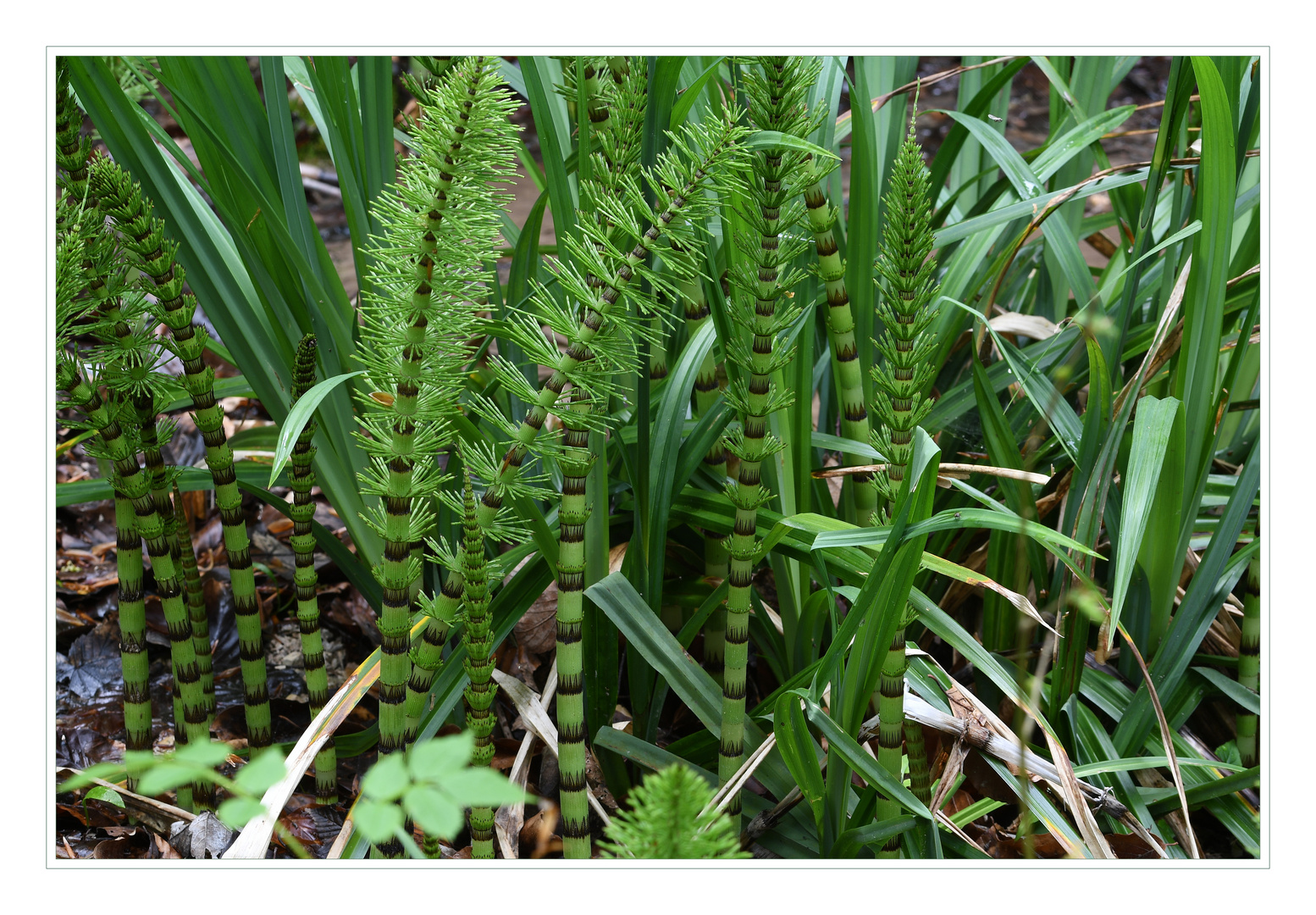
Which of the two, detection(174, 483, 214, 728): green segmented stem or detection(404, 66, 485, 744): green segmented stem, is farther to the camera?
detection(174, 483, 214, 728): green segmented stem

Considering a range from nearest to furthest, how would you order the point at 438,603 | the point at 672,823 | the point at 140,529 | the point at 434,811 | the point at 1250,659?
1. the point at 434,811
2. the point at 672,823
3. the point at 438,603
4. the point at 140,529
5. the point at 1250,659

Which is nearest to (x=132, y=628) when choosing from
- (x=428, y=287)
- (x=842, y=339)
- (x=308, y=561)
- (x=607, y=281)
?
(x=308, y=561)

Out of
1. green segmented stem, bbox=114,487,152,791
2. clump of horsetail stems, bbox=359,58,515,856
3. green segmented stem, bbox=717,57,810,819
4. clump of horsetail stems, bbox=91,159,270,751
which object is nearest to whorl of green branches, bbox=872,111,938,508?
green segmented stem, bbox=717,57,810,819

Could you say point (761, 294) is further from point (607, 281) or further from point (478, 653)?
point (478, 653)

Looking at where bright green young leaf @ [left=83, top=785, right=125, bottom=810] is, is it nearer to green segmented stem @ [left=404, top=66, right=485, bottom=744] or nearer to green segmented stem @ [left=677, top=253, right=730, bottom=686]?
green segmented stem @ [left=404, top=66, right=485, bottom=744]

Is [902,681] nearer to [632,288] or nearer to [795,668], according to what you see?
[795,668]

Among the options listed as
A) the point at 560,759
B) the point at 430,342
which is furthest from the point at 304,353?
the point at 560,759

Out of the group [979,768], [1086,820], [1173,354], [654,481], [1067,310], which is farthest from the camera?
[1067,310]
